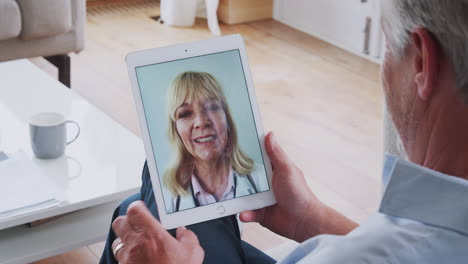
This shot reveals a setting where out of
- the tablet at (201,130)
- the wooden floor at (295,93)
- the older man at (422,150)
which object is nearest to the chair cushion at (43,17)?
the wooden floor at (295,93)

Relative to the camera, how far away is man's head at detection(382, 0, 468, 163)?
723mm

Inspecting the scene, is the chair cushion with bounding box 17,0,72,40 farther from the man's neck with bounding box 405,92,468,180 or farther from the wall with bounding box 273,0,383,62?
the man's neck with bounding box 405,92,468,180

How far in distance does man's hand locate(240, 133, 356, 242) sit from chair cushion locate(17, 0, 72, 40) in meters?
1.93

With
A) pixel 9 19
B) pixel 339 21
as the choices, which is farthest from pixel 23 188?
pixel 339 21

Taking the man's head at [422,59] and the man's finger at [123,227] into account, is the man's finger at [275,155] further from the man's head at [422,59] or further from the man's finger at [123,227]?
the man's head at [422,59]

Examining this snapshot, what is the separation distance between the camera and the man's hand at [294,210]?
1.28 m

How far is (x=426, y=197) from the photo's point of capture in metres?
0.73

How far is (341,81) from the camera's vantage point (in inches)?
132

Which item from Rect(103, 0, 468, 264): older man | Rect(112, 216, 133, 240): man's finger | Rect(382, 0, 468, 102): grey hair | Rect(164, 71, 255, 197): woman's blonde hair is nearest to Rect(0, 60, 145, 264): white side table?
Rect(164, 71, 255, 197): woman's blonde hair

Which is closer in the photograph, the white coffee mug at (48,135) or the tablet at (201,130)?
the tablet at (201,130)

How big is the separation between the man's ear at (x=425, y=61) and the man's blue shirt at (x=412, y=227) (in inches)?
3.1

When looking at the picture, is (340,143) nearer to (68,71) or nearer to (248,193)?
(68,71)

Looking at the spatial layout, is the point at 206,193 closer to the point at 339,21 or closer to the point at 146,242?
the point at 146,242

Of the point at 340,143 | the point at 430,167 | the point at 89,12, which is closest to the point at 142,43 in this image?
the point at 89,12
